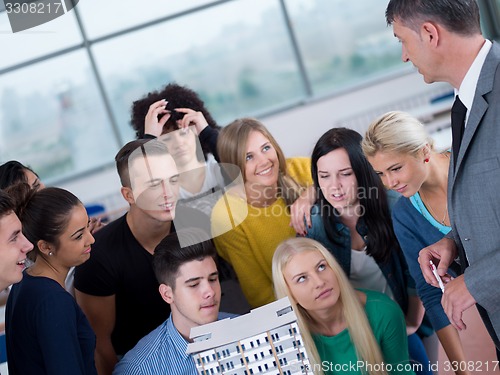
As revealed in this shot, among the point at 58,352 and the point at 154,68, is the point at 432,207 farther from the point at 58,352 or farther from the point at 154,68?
the point at 154,68

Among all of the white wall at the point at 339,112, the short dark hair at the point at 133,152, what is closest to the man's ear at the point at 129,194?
the short dark hair at the point at 133,152

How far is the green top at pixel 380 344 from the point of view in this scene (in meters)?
1.62

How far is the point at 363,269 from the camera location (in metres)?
1.86

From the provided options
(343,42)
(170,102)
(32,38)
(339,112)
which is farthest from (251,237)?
(343,42)

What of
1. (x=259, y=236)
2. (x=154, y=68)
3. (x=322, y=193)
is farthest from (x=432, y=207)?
(x=154, y=68)

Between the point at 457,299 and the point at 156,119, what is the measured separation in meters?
1.04

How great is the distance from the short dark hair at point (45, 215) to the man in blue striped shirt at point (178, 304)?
0.25 m

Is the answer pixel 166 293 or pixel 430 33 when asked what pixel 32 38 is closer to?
pixel 166 293

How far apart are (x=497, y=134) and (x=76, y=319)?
91cm

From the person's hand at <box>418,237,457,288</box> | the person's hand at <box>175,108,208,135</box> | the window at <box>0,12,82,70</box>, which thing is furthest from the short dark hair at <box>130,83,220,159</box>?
the person's hand at <box>418,237,457,288</box>

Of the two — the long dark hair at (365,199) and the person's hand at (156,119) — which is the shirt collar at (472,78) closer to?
the long dark hair at (365,199)

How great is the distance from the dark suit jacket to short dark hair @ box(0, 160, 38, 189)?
1.21 meters

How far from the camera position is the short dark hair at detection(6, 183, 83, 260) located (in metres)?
1.53

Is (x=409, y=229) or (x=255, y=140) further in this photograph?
(x=255, y=140)
